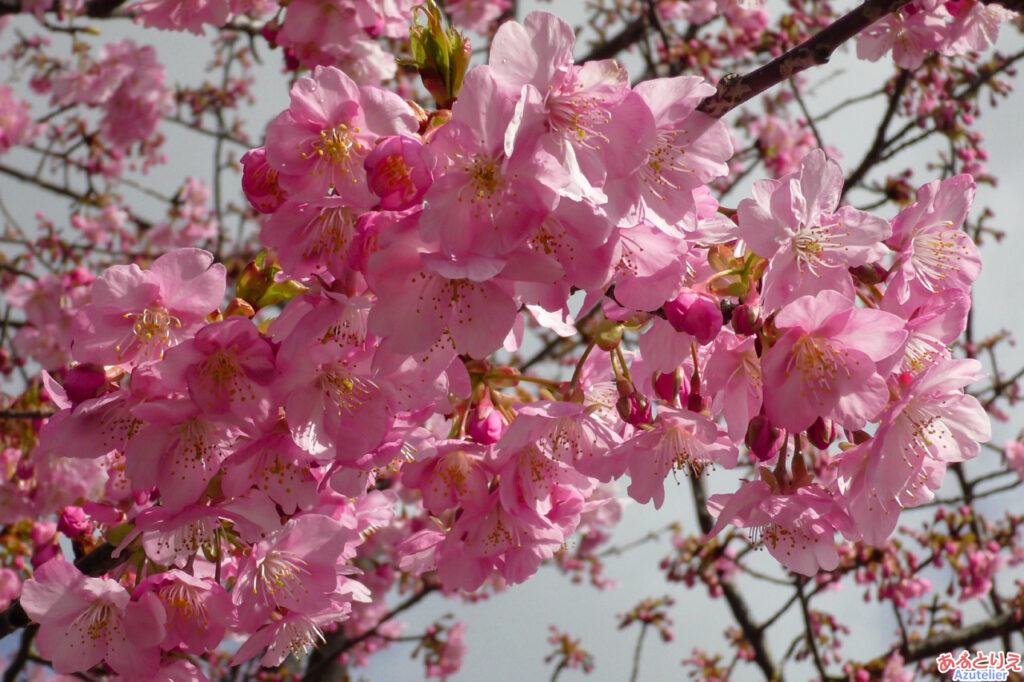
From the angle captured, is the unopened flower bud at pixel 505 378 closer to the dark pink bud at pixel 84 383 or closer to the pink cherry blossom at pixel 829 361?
the pink cherry blossom at pixel 829 361

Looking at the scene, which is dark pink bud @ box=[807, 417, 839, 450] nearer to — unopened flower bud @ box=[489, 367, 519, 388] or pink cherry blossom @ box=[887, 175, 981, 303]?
pink cherry blossom @ box=[887, 175, 981, 303]

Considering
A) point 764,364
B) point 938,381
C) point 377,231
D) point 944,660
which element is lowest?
point 377,231

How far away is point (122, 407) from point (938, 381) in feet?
4.92

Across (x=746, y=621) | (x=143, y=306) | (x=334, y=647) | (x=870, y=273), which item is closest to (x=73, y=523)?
(x=143, y=306)

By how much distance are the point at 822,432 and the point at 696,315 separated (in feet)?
1.18

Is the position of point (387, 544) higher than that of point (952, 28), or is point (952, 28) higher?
point (952, 28)

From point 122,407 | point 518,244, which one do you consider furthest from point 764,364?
point 122,407

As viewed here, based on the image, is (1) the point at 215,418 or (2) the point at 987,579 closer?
(1) the point at 215,418

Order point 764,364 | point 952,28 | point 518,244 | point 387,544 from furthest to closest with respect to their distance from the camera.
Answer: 1. point 387,544
2. point 952,28
3. point 764,364
4. point 518,244

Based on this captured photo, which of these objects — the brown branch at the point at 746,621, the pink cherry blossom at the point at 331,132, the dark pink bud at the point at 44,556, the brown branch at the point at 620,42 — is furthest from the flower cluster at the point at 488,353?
the brown branch at the point at 620,42

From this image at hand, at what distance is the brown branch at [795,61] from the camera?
1.28 metres

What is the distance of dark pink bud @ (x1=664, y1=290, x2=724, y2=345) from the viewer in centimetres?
131

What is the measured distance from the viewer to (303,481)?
158 cm

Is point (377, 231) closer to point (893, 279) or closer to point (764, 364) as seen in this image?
point (764, 364)
